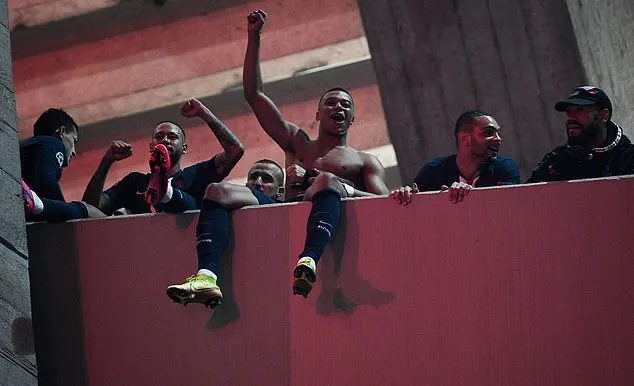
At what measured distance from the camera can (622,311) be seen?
4.20 meters

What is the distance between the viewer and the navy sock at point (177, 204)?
471 centimetres

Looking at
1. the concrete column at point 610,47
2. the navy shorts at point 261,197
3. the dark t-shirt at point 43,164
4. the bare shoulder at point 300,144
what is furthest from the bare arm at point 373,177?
the concrete column at point 610,47

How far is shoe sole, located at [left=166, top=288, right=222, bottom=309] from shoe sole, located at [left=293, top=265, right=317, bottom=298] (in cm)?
29

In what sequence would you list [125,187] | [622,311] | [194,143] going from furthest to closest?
[194,143]
[125,187]
[622,311]

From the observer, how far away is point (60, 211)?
488 cm

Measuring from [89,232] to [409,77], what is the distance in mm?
2427

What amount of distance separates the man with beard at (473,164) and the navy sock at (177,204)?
92 centimetres

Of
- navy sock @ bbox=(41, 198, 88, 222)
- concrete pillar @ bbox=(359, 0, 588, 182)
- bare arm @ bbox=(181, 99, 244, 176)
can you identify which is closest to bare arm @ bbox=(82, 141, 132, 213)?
navy sock @ bbox=(41, 198, 88, 222)

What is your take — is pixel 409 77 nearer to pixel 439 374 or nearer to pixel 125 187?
pixel 125 187

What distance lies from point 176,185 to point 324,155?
64 cm

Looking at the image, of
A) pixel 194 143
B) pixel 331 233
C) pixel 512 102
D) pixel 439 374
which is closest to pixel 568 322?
pixel 439 374

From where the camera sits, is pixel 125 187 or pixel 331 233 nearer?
A: pixel 331 233

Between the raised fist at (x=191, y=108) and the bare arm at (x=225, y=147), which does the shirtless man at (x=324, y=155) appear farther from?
the raised fist at (x=191, y=108)

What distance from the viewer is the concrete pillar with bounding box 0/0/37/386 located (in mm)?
4348
